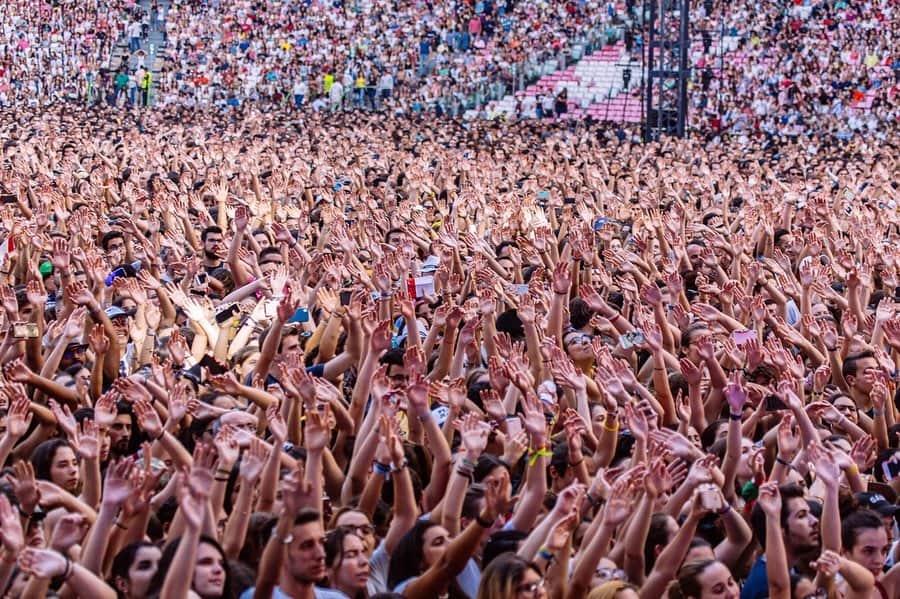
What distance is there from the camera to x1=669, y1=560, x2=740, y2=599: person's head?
Answer: 4.39 metres

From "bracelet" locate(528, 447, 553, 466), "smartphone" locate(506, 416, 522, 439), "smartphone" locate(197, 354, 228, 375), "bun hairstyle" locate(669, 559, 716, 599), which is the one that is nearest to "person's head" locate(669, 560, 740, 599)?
"bun hairstyle" locate(669, 559, 716, 599)

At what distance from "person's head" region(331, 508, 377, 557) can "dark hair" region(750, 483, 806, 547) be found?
1.35 metres

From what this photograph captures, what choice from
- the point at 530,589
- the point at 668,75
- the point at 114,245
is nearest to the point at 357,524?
the point at 530,589

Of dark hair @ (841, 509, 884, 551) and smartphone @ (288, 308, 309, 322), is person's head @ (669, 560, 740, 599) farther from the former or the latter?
smartphone @ (288, 308, 309, 322)

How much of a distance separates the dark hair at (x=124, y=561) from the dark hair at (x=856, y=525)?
2.29m

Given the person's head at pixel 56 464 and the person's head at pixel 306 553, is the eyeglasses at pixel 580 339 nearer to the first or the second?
the person's head at pixel 56 464

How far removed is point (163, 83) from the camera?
31.3 metres

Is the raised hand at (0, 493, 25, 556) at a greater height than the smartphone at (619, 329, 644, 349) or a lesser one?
greater

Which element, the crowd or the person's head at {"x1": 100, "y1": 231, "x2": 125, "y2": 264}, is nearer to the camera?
the crowd

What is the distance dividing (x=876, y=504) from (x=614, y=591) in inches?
50.0

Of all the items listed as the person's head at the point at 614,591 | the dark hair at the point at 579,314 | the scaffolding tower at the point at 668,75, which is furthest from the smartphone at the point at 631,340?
the scaffolding tower at the point at 668,75

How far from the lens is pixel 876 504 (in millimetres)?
5109

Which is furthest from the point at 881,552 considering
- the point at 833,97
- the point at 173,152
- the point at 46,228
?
the point at 833,97

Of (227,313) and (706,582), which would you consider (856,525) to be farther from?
(227,313)
